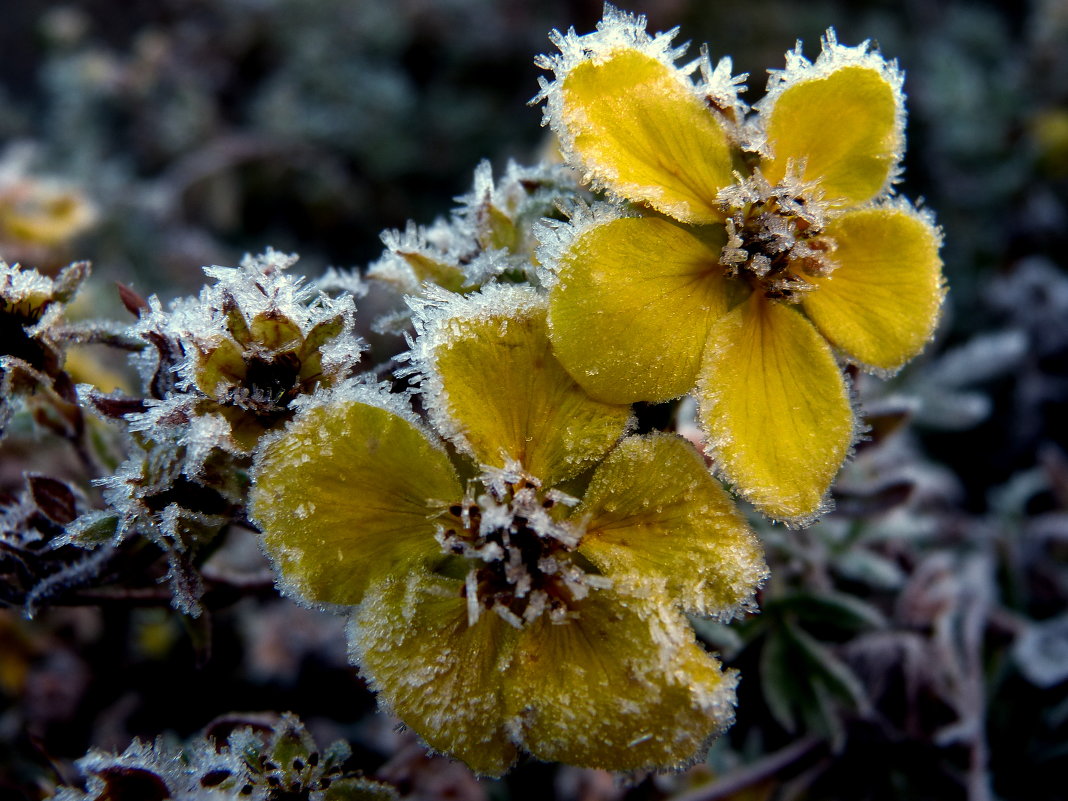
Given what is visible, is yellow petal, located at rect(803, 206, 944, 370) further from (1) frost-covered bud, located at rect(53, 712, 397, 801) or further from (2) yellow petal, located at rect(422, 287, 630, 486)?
(1) frost-covered bud, located at rect(53, 712, 397, 801)

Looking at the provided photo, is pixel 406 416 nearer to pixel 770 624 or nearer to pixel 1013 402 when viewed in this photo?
pixel 770 624

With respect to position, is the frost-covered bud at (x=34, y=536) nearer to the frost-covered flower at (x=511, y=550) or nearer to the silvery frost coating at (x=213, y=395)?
the silvery frost coating at (x=213, y=395)

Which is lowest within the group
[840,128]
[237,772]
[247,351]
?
[237,772]

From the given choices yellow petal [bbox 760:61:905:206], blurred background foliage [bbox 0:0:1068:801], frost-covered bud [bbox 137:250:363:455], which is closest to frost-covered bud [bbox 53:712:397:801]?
blurred background foliage [bbox 0:0:1068:801]

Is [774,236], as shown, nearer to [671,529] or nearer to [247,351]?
[671,529]

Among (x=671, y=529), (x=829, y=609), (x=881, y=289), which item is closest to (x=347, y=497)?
(x=671, y=529)

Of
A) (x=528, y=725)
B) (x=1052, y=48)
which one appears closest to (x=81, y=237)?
(x=528, y=725)
